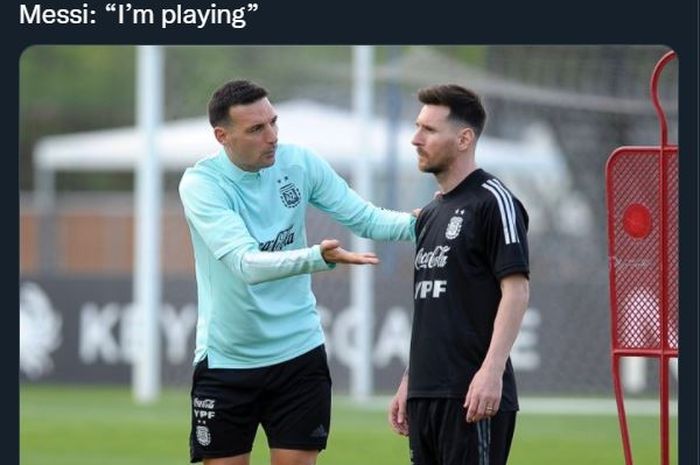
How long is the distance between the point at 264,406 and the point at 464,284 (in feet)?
4.70

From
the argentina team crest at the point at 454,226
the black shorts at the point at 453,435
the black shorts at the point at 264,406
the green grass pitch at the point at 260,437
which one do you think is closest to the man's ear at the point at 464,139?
the argentina team crest at the point at 454,226

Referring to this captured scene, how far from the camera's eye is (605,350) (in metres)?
20.0

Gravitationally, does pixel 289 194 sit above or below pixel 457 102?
Result: below

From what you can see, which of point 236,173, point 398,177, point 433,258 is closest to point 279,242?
point 236,173

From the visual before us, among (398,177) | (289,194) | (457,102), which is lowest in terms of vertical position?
(289,194)

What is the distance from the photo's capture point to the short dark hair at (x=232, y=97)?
306 inches

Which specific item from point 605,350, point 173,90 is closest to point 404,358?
point 605,350

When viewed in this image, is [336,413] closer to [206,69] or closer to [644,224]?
[206,69]

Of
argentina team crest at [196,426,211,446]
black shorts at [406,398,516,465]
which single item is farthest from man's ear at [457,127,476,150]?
argentina team crest at [196,426,211,446]

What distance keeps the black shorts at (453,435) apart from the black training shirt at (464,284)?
2.1 inches

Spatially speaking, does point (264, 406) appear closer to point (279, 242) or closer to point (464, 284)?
point (279, 242)

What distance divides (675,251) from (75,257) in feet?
86.9

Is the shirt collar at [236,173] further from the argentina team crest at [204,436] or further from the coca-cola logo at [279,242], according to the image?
the argentina team crest at [204,436]

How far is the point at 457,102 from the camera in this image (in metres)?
7.02
